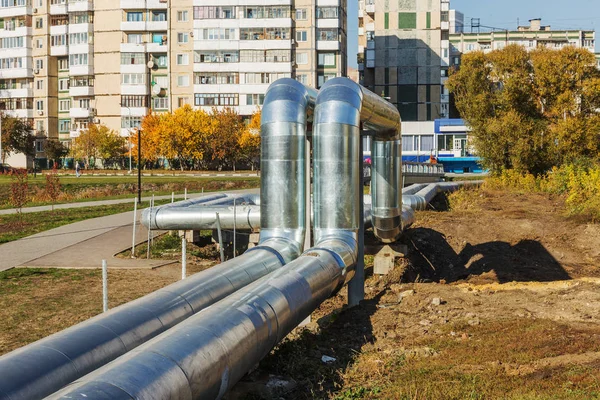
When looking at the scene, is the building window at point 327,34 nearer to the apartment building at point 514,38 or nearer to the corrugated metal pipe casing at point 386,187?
the apartment building at point 514,38

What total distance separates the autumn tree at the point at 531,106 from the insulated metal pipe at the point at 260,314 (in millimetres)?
25821

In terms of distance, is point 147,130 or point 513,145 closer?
point 513,145

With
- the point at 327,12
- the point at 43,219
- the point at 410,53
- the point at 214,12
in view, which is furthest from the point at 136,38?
the point at 43,219

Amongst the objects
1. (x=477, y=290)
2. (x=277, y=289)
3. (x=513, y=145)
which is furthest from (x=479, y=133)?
(x=277, y=289)

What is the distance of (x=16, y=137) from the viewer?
81875 mm

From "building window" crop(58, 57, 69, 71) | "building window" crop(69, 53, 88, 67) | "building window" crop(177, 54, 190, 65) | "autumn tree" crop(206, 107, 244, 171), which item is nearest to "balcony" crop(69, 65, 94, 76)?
"building window" crop(69, 53, 88, 67)

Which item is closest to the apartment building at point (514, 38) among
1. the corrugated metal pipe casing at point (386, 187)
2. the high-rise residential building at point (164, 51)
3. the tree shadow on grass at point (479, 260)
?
the high-rise residential building at point (164, 51)

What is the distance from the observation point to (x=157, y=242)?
1875 cm

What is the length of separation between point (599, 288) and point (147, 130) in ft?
220

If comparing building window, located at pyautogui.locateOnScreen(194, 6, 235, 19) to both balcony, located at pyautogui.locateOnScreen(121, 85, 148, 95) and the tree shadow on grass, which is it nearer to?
balcony, located at pyautogui.locateOnScreen(121, 85, 148, 95)

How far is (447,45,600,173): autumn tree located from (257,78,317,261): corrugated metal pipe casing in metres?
26.2

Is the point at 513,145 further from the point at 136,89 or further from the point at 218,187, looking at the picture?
the point at 136,89

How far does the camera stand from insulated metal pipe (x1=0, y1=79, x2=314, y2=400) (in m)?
5.21

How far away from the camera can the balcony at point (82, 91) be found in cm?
8329
